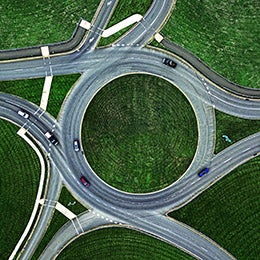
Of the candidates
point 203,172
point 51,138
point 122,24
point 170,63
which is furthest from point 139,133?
point 122,24

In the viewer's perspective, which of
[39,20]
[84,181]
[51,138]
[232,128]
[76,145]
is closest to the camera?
[84,181]

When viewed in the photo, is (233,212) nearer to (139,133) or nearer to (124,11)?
(139,133)

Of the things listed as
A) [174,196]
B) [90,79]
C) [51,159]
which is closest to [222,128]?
[174,196]

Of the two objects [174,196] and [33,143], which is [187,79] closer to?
[174,196]

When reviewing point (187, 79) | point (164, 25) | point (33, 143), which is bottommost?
point (33, 143)

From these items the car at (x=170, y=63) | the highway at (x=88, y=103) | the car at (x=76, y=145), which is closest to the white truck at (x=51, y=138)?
the highway at (x=88, y=103)

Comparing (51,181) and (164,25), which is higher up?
(164,25)

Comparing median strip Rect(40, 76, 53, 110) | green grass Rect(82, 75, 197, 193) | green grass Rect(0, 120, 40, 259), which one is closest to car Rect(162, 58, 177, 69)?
green grass Rect(82, 75, 197, 193)

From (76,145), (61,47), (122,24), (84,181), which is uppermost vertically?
(122,24)
